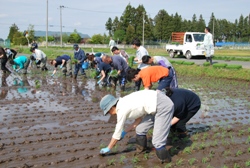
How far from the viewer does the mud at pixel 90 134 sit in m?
4.00

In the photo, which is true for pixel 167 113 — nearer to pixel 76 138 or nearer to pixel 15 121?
pixel 76 138

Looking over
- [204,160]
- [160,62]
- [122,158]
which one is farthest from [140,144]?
[160,62]

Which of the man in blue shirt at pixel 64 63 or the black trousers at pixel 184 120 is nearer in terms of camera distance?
the black trousers at pixel 184 120

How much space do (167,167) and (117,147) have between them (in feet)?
3.24

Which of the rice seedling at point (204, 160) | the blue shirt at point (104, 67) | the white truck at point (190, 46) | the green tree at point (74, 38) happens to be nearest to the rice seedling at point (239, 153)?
the rice seedling at point (204, 160)

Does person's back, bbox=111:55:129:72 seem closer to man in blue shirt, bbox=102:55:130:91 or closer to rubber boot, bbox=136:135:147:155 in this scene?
man in blue shirt, bbox=102:55:130:91

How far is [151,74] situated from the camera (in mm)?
5152

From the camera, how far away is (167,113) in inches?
153

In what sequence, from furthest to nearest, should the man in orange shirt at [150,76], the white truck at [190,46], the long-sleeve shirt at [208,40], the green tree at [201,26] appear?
the green tree at [201,26]
the white truck at [190,46]
the long-sleeve shirt at [208,40]
the man in orange shirt at [150,76]

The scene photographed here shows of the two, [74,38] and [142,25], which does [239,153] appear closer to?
[142,25]

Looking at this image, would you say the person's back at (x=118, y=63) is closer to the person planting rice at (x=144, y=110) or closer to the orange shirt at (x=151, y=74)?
the orange shirt at (x=151, y=74)

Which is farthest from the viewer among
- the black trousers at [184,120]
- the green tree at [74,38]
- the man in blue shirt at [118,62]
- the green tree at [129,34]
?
the green tree at [74,38]

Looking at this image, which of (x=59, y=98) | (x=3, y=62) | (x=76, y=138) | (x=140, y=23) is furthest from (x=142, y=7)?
(x=76, y=138)

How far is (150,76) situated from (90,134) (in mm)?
1406
